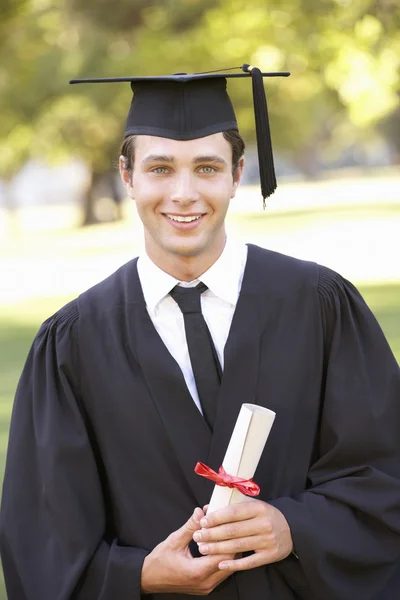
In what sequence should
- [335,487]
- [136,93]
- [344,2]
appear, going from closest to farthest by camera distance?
[335,487] < [136,93] < [344,2]

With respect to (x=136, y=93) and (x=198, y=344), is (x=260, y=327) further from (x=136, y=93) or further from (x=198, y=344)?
(x=136, y=93)

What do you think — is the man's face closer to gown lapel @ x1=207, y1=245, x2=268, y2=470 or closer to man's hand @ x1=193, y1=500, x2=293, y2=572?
gown lapel @ x1=207, y1=245, x2=268, y2=470

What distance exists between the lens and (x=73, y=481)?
2.97 meters

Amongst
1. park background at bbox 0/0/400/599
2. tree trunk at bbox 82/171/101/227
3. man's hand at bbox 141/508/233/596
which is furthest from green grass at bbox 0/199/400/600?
man's hand at bbox 141/508/233/596

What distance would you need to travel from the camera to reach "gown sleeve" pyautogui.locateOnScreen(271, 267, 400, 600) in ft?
9.52

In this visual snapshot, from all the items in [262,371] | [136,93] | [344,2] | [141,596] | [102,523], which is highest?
[344,2]

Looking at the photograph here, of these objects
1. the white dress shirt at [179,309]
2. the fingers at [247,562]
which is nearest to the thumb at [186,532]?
the fingers at [247,562]

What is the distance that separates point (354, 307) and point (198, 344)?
420 mm

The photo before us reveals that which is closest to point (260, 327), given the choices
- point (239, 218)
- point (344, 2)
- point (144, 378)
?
point (144, 378)

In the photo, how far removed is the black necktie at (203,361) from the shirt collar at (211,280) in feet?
0.27

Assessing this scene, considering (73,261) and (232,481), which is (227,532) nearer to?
(232,481)

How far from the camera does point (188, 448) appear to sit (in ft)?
9.68

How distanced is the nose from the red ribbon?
658 millimetres

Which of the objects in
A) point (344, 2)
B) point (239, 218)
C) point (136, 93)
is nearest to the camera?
point (136, 93)
